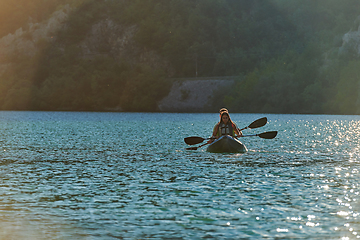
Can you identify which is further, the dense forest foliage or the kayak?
the dense forest foliage

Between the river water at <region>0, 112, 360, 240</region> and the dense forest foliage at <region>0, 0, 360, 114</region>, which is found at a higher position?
the dense forest foliage at <region>0, 0, 360, 114</region>

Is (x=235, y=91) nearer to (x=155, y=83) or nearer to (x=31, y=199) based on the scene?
(x=155, y=83)

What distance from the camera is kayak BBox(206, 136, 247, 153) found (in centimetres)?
2981

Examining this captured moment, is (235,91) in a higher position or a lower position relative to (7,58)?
lower

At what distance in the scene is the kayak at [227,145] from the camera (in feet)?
97.8

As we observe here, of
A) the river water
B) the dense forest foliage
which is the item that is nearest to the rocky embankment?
the dense forest foliage

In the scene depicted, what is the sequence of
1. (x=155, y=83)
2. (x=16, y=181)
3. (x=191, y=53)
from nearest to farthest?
(x=16, y=181) < (x=155, y=83) < (x=191, y=53)

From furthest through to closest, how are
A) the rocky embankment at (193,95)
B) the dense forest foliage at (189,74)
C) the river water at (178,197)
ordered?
the rocky embankment at (193,95), the dense forest foliage at (189,74), the river water at (178,197)

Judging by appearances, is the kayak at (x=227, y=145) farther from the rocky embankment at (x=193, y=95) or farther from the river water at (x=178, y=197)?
the rocky embankment at (x=193, y=95)

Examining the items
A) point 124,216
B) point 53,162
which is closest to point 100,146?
point 53,162

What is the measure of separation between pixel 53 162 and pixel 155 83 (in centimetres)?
13801

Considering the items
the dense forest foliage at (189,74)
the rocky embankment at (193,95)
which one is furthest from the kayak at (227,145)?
the rocky embankment at (193,95)

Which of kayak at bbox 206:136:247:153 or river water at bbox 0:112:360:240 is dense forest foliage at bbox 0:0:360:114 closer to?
kayak at bbox 206:136:247:153

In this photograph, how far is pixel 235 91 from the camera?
149625 millimetres
